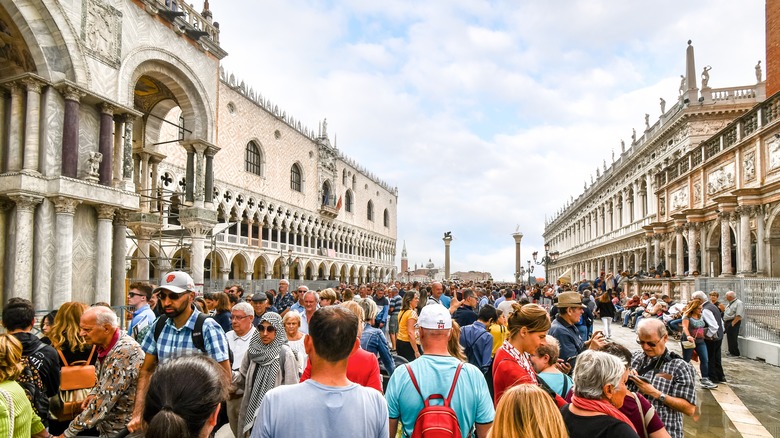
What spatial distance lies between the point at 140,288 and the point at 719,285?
43.1ft

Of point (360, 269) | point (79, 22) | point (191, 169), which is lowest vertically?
point (360, 269)

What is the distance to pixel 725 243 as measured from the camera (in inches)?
667

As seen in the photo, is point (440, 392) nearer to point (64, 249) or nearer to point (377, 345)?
point (377, 345)

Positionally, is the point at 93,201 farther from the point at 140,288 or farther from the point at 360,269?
the point at 360,269

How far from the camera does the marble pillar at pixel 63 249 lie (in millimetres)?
10594

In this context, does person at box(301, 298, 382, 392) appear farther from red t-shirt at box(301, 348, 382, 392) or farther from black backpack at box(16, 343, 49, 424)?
black backpack at box(16, 343, 49, 424)

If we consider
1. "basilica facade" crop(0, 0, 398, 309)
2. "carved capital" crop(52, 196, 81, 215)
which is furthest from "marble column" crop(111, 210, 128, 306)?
"carved capital" crop(52, 196, 81, 215)

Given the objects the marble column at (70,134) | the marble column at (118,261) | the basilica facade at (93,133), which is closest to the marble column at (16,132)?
the basilica facade at (93,133)

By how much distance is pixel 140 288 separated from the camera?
5.53 m

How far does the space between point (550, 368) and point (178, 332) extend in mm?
2684

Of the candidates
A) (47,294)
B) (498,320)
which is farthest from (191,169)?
(498,320)

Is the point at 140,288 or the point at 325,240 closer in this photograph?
the point at 140,288

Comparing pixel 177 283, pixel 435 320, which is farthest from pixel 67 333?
pixel 435 320

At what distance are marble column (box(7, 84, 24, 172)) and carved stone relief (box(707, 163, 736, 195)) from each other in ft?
67.8
